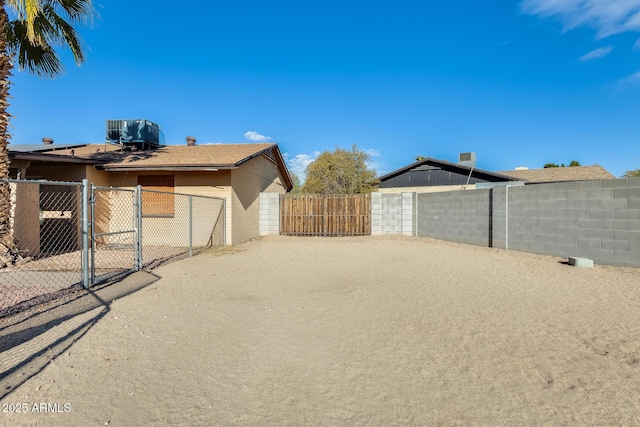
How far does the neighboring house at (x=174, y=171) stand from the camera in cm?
1071

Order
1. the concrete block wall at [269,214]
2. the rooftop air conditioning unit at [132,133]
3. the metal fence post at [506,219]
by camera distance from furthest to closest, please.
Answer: the concrete block wall at [269,214] < the rooftop air conditioning unit at [132,133] < the metal fence post at [506,219]

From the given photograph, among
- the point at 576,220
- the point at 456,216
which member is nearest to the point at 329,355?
the point at 576,220

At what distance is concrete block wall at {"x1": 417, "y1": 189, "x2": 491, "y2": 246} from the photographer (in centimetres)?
1124

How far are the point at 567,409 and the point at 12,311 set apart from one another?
5880mm

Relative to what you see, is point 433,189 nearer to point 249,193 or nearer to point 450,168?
point 450,168

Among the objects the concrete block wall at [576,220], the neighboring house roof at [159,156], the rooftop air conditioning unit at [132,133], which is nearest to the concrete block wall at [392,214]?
the concrete block wall at [576,220]

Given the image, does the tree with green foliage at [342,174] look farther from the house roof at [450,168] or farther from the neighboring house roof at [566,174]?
the neighboring house roof at [566,174]

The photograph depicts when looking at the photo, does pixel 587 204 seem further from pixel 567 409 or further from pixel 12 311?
pixel 12 311

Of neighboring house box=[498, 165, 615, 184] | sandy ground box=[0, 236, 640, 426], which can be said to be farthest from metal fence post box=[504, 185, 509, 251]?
neighboring house box=[498, 165, 615, 184]

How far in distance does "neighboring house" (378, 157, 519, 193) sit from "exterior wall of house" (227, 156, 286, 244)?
13.8 metres

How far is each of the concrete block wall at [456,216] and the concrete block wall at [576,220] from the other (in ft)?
2.23

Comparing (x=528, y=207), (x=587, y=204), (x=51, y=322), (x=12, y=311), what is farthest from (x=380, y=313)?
(x=528, y=207)

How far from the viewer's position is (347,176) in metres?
28.7

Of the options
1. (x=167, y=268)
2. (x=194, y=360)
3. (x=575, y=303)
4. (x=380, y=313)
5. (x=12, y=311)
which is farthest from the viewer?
(x=167, y=268)
